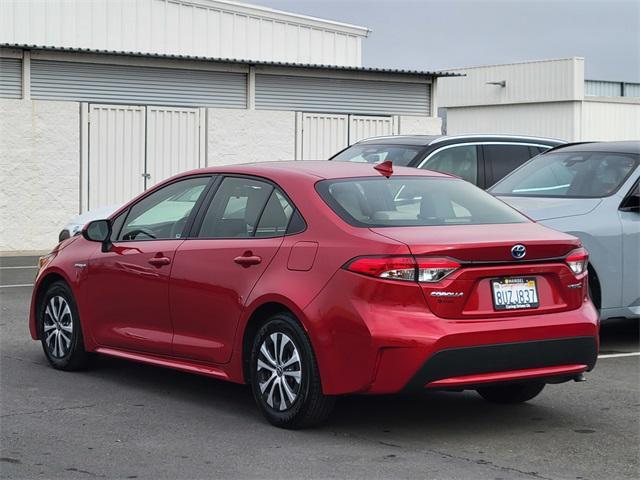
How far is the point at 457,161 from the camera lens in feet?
48.7

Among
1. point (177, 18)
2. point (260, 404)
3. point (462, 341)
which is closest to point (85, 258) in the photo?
point (260, 404)

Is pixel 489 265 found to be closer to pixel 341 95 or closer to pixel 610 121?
pixel 341 95

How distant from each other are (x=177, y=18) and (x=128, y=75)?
8240mm

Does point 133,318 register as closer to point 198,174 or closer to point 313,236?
point 198,174

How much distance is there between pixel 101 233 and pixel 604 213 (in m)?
4.18

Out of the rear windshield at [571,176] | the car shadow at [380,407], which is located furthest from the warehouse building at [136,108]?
the car shadow at [380,407]

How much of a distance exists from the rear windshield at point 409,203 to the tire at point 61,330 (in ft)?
8.34

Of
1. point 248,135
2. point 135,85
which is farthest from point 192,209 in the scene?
point 248,135

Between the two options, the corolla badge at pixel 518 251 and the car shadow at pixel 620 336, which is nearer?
the corolla badge at pixel 518 251

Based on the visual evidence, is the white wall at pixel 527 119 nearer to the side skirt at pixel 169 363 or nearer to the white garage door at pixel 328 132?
the white garage door at pixel 328 132

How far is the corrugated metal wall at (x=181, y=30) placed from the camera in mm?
30156

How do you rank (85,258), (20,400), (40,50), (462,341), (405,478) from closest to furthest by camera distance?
1. (405,478)
2. (462,341)
3. (20,400)
4. (85,258)
5. (40,50)

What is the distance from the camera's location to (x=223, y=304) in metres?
7.55

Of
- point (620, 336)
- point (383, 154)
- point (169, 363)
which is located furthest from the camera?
point (383, 154)
